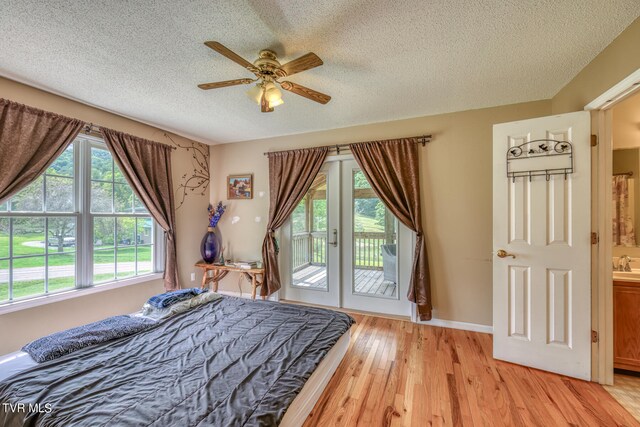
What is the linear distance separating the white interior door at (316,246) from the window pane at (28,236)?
257cm

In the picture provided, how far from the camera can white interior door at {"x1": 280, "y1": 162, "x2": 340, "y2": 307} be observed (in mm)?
3531

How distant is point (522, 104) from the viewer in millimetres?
2715

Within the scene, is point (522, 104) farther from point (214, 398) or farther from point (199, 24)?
point (214, 398)

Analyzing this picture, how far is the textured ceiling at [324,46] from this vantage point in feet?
4.81

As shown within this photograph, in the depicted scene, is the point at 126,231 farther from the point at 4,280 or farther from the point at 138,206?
the point at 4,280

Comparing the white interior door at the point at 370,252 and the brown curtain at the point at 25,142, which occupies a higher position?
the brown curtain at the point at 25,142

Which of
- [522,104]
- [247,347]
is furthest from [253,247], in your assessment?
[522,104]

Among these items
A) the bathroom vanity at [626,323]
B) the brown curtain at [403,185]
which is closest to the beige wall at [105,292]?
the brown curtain at [403,185]

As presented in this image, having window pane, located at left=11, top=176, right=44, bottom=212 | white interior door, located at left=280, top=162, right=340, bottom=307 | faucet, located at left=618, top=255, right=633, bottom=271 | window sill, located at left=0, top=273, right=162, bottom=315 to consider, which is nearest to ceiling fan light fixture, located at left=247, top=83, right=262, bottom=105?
white interior door, located at left=280, top=162, right=340, bottom=307

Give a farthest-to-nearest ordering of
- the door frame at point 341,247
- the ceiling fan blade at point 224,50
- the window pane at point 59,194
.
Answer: the door frame at point 341,247 → the window pane at point 59,194 → the ceiling fan blade at point 224,50

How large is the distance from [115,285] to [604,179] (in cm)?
481

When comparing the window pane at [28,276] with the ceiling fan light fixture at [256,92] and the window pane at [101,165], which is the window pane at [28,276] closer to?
the window pane at [101,165]

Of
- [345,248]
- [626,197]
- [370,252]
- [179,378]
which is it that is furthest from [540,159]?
[179,378]

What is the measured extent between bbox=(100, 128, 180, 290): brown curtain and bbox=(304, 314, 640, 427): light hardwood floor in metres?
2.69
